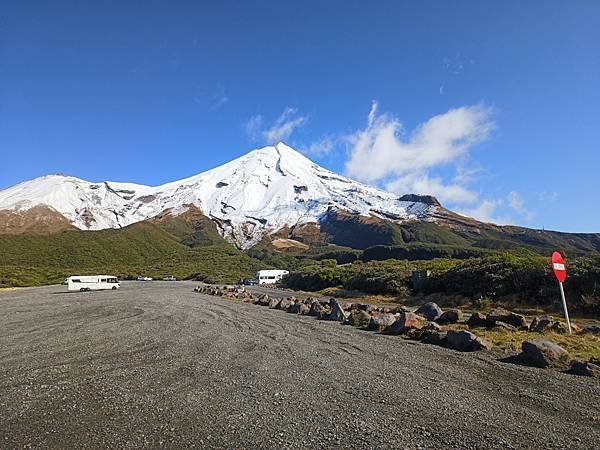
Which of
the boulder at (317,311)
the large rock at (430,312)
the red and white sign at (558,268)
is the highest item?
the red and white sign at (558,268)

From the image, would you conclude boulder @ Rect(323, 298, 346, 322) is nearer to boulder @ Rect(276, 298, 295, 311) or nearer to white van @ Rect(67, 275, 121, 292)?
boulder @ Rect(276, 298, 295, 311)

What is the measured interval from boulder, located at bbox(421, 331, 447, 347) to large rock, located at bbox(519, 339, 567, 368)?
8.40ft

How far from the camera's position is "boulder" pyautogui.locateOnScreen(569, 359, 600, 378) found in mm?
7446

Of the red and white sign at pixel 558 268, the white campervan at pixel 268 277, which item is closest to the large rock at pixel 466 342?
the red and white sign at pixel 558 268

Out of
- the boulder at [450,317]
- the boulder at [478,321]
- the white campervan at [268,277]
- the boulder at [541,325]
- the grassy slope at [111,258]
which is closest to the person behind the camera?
the boulder at [541,325]

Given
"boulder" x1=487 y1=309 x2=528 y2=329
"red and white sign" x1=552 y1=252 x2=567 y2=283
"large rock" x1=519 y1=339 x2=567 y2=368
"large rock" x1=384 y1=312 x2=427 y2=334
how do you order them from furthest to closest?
1. "large rock" x1=384 y1=312 x2=427 y2=334
2. "boulder" x1=487 y1=309 x2=528 y2=329
3. "red and white sign" x1=552 y1=252 x2=567 y2=283
4. "large rock" x1=519 y1=339 x2=567 y2=368

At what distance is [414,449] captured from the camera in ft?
15.1

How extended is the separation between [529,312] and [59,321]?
2140 cm

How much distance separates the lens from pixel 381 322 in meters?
14.5

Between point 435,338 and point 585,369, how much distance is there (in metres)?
4.26

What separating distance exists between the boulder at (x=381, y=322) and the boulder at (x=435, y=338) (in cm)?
221

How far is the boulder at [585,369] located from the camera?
24.4 ft

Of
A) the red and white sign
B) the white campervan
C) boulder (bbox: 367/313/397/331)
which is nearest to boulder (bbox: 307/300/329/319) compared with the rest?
boulder (bbox: 367/313/397/331)

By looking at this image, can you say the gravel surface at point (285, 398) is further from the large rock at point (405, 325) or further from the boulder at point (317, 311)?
the boulder at point (317, 311)
